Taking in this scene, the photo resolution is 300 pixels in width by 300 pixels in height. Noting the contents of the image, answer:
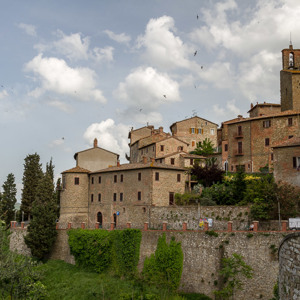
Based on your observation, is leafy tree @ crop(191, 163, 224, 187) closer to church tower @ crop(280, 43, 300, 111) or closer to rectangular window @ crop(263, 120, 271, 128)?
rectangular window @ crop(263, 120, 271, 128)

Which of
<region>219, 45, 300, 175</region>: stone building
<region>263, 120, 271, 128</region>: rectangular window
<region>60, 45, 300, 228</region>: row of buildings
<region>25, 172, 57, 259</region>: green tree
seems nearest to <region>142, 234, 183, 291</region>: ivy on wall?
<region>60, 45, 300, 228</region>: row of buildings

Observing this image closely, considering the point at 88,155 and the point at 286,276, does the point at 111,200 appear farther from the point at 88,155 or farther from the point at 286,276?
the point at 286,276

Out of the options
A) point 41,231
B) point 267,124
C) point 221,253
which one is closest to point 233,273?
point 221,253

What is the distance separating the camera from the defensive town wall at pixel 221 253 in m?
26.6

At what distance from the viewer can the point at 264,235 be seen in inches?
1068

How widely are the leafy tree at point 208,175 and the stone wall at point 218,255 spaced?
14614mm

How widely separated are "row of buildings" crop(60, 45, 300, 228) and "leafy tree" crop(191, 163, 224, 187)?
63.4 inches

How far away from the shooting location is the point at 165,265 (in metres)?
30.8

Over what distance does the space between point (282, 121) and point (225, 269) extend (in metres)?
27.6

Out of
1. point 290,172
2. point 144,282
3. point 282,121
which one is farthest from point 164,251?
point 282,121

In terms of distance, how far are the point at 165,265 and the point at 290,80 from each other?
34.1m

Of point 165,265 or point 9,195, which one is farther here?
point 9,195

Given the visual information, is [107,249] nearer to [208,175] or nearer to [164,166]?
[164,166]

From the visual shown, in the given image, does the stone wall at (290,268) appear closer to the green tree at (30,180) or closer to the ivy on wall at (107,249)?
the ivy on wall at (107,249)
